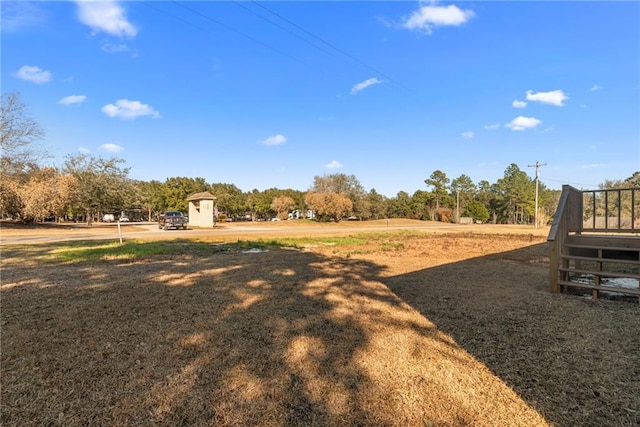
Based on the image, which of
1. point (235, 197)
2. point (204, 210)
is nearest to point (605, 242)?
point (204, 210)

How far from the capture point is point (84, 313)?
4160mm

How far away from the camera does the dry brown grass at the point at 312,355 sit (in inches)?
88.3

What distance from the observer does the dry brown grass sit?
2.24 metres

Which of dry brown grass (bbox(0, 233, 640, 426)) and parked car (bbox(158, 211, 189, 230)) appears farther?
parked car (bbox(158, 211, 189, 230))

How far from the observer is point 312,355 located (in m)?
3.06

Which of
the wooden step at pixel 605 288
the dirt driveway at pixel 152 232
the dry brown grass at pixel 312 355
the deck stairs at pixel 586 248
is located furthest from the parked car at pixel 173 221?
the wooden step at pixel 605 288

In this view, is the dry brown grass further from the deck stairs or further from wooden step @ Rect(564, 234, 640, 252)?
wooden step @ Rect(564, 234, 640, 252)

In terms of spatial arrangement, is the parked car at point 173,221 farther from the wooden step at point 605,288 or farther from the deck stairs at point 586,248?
the wooden step at point 605,288

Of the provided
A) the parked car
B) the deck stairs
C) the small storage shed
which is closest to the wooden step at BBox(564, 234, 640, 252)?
the deck stairs

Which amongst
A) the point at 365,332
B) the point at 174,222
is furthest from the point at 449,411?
the point at 174,222

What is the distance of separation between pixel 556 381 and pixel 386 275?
4.49 metres

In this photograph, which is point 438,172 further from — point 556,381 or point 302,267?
point 556,381

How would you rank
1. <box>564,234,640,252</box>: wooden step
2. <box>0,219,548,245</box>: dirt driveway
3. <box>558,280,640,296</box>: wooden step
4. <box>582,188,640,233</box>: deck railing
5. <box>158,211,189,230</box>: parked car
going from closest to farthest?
<box>558,280,640,296</box>: wooden step < <box>564,234,640,252</box>: wooden step < <box>582,188,640,233</box>: deck railing < <box>0,219,548,245</box>: dirt driveway < <box>158,211,189,230</box>: parked car

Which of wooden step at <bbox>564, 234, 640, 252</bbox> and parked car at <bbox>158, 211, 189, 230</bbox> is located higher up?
wooden step at <bbox>564, 234, 640, 252</bbox>
